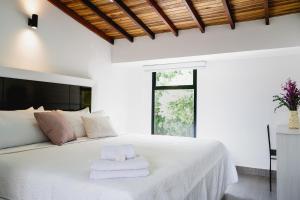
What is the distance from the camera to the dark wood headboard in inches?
105

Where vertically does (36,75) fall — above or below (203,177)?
above

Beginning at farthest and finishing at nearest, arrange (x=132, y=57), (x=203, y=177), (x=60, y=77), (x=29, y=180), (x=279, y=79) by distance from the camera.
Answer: (x=132, y=57), (x=279, y=79), (x=60, y=77), (x=203, y=177), (x=29, y=180)

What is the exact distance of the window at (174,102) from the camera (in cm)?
444

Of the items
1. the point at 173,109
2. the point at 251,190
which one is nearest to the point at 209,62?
the point at 173,109

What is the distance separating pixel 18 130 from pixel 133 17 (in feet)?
7.22

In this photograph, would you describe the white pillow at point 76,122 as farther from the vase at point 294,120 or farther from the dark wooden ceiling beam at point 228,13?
the vase at point 294,120

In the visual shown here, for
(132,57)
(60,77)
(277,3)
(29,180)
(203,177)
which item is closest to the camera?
(29,180)

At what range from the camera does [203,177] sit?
1.98 metres

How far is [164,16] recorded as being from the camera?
3.39 metres

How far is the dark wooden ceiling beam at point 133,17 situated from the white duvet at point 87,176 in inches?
78.0

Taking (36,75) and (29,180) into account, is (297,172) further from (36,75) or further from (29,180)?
(36,75)

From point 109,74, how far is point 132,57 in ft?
1.89

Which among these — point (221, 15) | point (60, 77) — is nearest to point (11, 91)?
point (60, 77)

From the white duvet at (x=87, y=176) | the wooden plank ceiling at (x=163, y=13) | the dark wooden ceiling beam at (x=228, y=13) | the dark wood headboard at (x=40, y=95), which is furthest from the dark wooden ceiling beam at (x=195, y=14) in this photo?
the dark wood headboard at (x=40, y=95)
